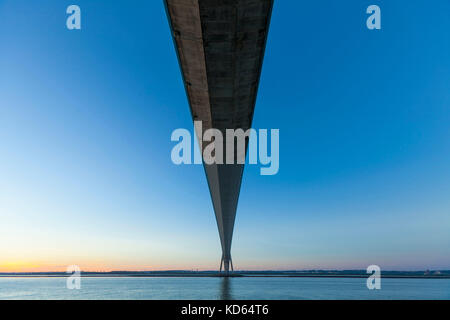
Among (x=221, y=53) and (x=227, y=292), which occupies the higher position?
(x=221, y=53)

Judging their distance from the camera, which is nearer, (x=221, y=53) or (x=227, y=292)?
(x=221, y=53)

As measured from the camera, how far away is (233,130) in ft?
66.0

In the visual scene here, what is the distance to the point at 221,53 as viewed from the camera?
13148 millimetres

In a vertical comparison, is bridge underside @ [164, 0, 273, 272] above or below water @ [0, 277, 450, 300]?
above

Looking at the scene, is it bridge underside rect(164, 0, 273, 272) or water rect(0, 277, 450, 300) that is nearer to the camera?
bridge underside rect(164, 0, 273, 272)

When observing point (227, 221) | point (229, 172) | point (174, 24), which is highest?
point (174, 24)

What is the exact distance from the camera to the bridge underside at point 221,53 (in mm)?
11117

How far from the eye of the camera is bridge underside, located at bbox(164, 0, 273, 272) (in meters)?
11.1

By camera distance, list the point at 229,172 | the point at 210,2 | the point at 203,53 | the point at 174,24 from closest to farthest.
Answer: the point at 210,2, the point at 174,24, the point at 203,53, the point at 229,172

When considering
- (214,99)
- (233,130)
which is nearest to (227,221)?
(233,130)

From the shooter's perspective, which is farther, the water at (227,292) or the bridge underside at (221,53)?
the water at (227,292)
